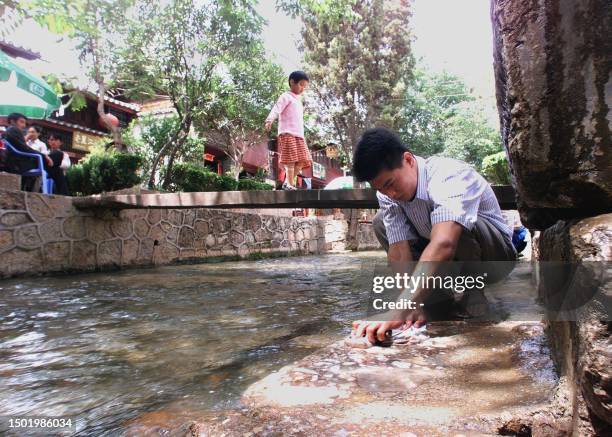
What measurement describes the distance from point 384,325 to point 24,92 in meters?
7.03

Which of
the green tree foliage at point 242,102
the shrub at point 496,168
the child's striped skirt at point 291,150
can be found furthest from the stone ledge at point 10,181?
the shrub at point 496,168

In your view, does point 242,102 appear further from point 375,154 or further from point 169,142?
point 375,154

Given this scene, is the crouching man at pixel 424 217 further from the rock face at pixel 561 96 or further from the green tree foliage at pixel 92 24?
the green tree foliage at pixel 92 24

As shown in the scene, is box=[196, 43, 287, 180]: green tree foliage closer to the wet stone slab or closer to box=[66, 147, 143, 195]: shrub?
box=[66, 147, 143, 195]: shrub

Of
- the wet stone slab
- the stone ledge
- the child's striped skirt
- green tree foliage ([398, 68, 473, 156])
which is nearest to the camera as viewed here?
the wet stone slab

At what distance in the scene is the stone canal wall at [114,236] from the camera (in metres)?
5.86

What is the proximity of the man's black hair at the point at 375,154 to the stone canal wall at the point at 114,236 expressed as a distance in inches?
224

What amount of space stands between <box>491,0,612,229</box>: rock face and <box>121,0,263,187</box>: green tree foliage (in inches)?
361

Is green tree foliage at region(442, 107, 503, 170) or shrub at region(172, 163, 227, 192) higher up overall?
green tree foliage at region(442, 107, 503, 170)

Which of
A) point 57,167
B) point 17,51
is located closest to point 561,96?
point 57,167

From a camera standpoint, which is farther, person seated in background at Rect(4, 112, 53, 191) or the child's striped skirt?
the child's striped skirt

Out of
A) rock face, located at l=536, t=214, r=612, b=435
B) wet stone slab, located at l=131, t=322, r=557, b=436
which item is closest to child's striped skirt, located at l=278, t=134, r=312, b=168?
wet stone slab, located at l=131, t=322, r=557, b=436

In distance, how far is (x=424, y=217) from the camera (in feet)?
7.04

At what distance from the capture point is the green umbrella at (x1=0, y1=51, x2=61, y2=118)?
6.21m
